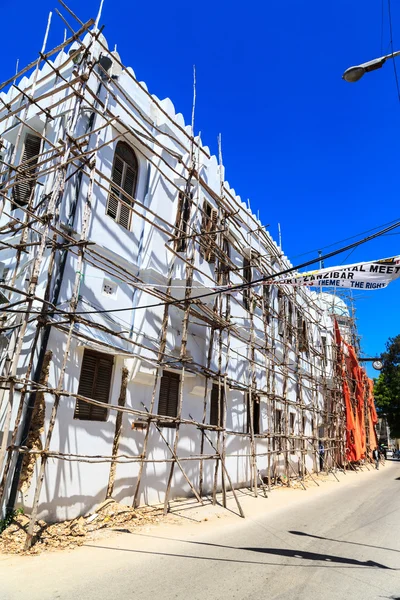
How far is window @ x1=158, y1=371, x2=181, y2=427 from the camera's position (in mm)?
9891

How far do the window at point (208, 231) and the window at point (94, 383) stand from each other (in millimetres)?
4602

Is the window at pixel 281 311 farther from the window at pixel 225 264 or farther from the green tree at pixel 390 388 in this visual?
the green tree at pixel 390 388

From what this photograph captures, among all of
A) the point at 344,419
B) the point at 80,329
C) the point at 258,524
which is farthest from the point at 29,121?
the point at 344,419

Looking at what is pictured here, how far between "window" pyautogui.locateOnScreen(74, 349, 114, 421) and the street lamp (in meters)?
6.53

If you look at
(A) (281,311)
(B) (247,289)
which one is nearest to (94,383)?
(B) (247,289)

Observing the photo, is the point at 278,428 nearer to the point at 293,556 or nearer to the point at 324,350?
the point at 324,350

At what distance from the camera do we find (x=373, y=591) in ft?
15.2

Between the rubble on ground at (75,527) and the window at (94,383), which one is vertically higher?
the window at (94,383)

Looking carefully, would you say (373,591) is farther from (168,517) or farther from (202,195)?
(202,195)

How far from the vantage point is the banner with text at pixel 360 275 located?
23.7ft

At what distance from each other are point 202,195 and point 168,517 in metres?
8.96

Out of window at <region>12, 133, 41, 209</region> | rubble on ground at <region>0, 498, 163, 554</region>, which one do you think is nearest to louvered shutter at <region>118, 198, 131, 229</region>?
window at <region>12, 133, 41, 209</region>

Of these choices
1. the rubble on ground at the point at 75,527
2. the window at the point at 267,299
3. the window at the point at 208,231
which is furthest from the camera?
the window at the point at 267,299

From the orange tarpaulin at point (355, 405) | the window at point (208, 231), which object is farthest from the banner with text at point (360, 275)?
the orange tarpaulin at point (355, 405)
